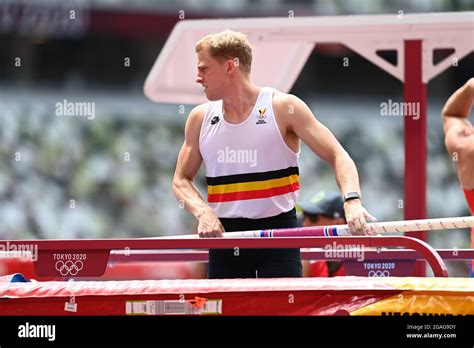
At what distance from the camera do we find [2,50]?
14055 millimetres

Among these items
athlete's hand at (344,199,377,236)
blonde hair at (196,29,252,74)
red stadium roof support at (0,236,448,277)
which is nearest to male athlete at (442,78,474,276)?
athlete's hand at (344,199,377,236)

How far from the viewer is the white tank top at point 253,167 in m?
4.25

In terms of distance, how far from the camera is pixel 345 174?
4.05m

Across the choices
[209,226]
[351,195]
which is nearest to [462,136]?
[351,195]

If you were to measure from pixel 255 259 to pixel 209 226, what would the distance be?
29 centimetres

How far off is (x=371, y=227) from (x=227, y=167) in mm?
764

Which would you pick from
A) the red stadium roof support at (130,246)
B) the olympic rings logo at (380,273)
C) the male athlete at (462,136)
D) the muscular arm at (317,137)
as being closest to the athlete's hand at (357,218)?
the muscular arm at (317,137)

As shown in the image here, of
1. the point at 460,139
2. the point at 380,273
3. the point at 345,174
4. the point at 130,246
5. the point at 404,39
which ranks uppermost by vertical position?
the point at 404,39

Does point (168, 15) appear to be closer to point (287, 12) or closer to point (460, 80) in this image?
point (287, 12)

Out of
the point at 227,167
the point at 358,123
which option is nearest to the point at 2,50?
the point at 358,123

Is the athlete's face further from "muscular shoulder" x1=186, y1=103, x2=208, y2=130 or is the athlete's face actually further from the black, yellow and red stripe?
the black, yellow and red stripe

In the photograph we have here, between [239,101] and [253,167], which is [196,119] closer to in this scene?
[239,101]

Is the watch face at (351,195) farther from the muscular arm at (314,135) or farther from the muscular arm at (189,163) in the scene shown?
the muscular arm at (189,163)

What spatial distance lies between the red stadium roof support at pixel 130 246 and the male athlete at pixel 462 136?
4.79 ft
